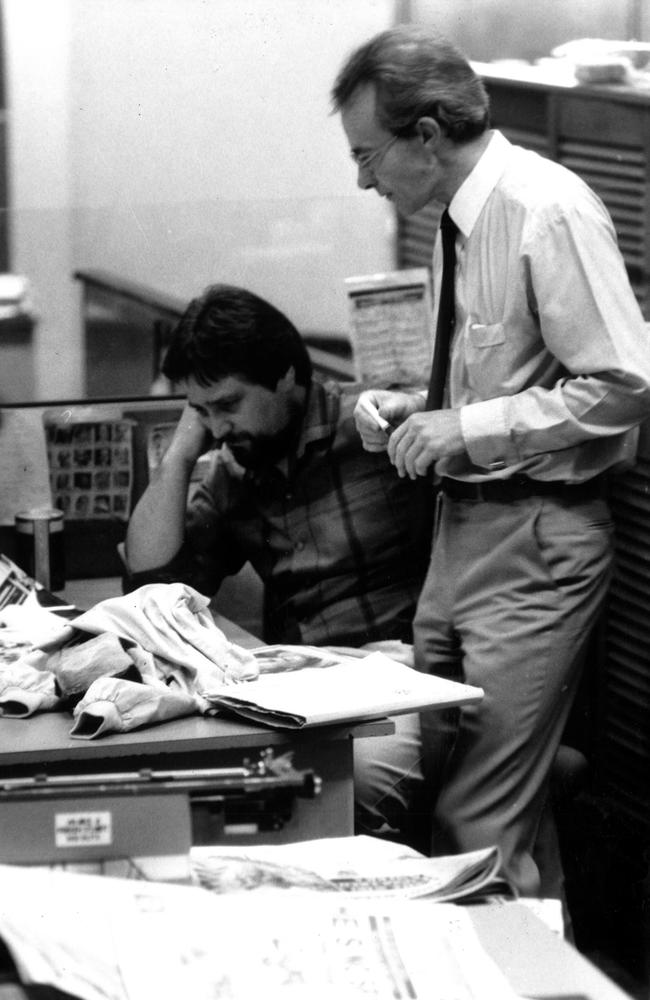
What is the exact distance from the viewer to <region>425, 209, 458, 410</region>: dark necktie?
235cm

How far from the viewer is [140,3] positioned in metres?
3.74

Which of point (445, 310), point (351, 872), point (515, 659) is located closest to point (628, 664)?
point (515, 659)

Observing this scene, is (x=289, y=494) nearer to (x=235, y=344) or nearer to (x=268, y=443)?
(x=268, y=443)

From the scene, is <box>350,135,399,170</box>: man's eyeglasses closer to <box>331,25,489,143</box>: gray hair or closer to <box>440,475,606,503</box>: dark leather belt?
<box>331,25,489,143</box>: gray hair

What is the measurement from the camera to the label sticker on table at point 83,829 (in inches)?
50.4

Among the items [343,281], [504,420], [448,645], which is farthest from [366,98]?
[343,281]

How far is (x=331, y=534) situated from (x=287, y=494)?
0.11 m

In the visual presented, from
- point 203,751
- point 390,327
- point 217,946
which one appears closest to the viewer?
point 217,946

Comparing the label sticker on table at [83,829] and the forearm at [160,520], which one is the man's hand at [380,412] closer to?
the forearm at [160,520]

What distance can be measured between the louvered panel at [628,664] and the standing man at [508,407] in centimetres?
38

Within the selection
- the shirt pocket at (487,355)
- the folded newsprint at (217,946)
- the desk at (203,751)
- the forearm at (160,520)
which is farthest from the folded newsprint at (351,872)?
the forearm at (160,520)

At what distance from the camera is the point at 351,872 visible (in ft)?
4.86

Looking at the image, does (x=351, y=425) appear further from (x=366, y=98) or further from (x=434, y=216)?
(x=434, y=216)

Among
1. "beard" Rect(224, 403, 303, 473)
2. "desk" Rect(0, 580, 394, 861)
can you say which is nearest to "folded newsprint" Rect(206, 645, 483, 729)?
"desk" Rect(0, 580, 394, 861)
